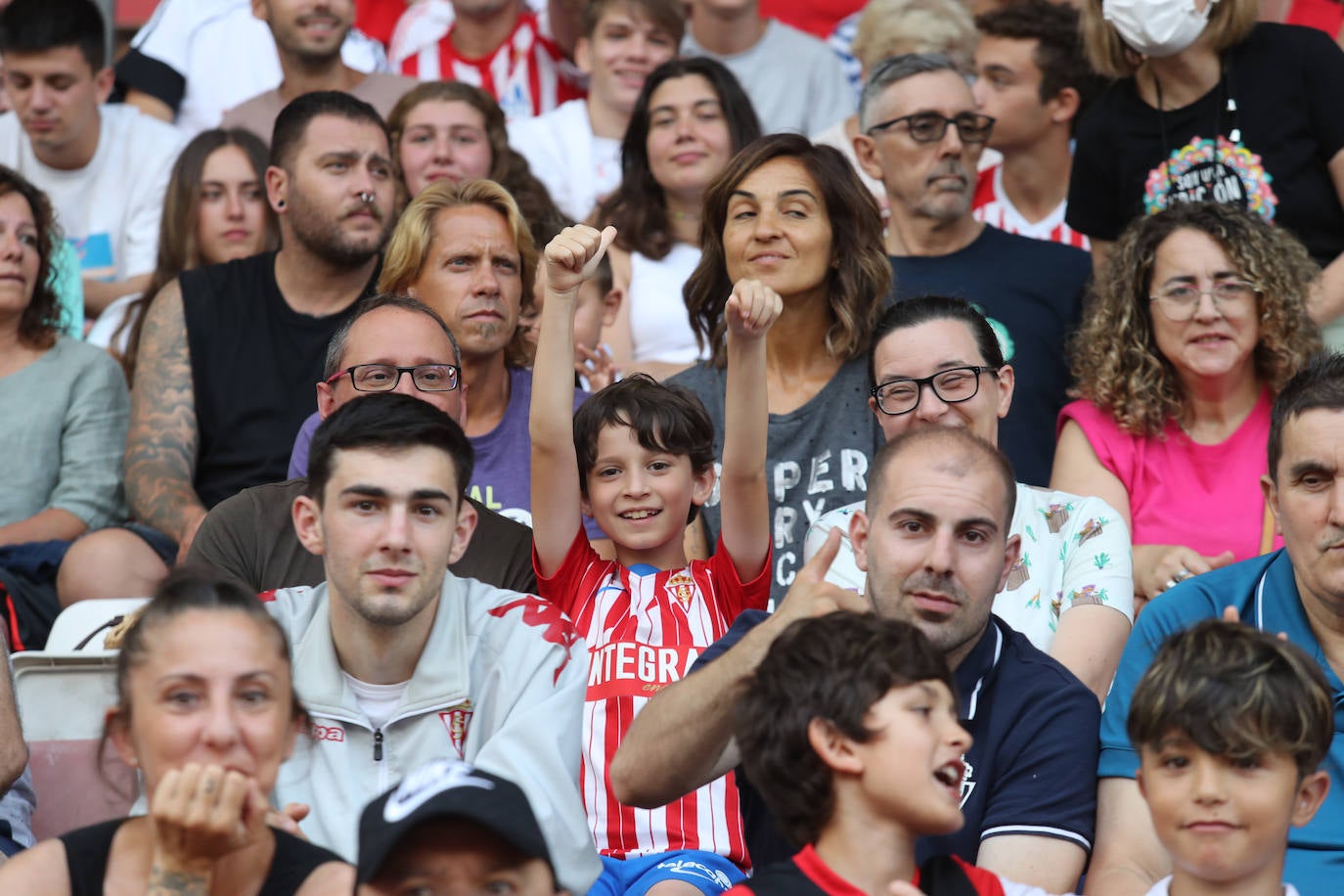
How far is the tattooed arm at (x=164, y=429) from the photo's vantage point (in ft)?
15.2

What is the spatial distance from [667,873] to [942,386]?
4.20 ft

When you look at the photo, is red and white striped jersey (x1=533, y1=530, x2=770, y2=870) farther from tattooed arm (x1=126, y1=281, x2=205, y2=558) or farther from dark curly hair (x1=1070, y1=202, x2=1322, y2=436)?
tattooed arm (x1=126, y1=281, x2=205, y2=558)

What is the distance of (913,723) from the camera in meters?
2.41

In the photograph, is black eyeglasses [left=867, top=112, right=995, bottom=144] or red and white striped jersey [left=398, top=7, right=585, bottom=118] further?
red and white striped jersey [left=398, top=7, right=585, bottom=118]

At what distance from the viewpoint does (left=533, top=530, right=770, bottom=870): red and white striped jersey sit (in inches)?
128

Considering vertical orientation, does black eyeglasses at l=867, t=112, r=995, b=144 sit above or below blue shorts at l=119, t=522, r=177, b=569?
above

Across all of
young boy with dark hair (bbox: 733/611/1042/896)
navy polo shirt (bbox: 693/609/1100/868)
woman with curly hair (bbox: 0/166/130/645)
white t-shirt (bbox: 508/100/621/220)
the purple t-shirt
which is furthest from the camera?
white t-shirt (bbox: 508/100/621/220)

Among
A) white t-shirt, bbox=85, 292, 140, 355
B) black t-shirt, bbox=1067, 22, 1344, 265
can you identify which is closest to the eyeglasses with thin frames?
black t-shirt, bbox=1067, 22, 1344, 265

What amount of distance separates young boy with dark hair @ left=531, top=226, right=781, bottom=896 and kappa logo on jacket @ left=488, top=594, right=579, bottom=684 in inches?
14.1

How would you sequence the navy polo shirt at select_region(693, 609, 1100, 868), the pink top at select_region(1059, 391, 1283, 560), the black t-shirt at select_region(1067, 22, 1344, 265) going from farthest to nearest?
the black t-shirt at select_region(1067, 22, 1344, 265)
the pink top at select_region(1059, 391, 1283, 560)
the navy polo shirt at select_region(693, 609, 1100, 868)

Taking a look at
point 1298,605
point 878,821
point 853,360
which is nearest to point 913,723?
point 878,821

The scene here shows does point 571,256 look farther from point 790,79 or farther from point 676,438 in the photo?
point 790,79

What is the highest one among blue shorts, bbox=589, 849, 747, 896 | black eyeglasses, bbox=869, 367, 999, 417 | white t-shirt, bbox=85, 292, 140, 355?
white t-shirt, bbox=85, 292, 140, 355

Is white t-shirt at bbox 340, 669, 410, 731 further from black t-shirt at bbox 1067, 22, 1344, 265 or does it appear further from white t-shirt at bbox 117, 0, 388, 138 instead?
white t-shirt at bbox 117, 0, 388, 138
